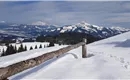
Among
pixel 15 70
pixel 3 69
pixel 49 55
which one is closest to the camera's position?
pixel 3 69

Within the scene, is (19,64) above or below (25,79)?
above

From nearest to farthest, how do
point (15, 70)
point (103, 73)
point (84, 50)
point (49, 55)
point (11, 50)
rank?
point (15, 70), point (103, 73), point (49, 55), point (84, 50), point (11, 50)

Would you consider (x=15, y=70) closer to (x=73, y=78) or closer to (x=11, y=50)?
(x=73, y=78)

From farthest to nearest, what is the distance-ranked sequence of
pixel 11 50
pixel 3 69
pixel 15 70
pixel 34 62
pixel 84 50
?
pixel 11 50, pixel 84 50, pixel 34 62, pixel 15 70, pixel 3 69

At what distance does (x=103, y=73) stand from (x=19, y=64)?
2.66m

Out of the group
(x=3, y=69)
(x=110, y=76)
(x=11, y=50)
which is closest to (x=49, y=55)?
(x=110, y=76)

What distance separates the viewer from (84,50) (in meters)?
13.5

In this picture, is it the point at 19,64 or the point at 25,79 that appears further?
the point at 25,79

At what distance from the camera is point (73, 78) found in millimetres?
6211

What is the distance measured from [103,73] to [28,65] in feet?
7.30

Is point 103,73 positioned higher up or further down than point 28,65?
further down

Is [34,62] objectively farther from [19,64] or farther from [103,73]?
[103,73]

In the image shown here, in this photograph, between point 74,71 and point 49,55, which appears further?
point 49,55

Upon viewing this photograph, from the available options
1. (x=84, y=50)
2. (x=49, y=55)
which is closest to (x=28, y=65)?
(x=49, y=55)
